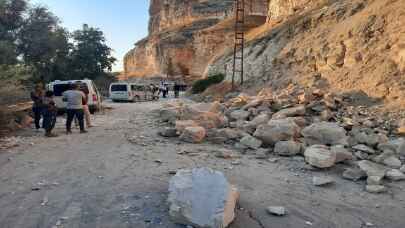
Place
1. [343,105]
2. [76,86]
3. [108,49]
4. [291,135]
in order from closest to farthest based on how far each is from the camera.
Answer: [291,135] → [76,86] → [343,105] → [108,49]

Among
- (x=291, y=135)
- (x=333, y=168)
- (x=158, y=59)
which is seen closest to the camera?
(x=333, y=168)

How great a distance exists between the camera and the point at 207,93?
90.1 ft

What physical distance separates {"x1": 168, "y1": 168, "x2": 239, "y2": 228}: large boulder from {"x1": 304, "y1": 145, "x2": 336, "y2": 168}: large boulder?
9.19 feet

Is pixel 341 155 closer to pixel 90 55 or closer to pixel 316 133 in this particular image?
pixel 316 133

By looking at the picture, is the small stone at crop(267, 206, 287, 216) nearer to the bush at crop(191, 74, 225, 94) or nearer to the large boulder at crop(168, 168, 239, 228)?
the large boulder at crop(168, 168, 239, 228)

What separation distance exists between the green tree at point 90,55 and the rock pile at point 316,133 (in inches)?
862

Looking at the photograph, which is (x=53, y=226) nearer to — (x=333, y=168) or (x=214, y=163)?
(x=214, y=163)

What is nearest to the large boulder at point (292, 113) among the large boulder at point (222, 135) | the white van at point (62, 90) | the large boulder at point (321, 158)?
the large boulder at point (222, 135)

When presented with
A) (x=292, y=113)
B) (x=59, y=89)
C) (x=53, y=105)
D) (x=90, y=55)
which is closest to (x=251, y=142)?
(x=292, y=113)

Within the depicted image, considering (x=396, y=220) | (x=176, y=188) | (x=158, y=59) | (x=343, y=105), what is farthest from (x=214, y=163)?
(x=158, y=59)

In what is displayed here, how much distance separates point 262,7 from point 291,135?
210 feet

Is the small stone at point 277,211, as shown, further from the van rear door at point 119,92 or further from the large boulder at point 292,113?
the van rear door at point 119,92

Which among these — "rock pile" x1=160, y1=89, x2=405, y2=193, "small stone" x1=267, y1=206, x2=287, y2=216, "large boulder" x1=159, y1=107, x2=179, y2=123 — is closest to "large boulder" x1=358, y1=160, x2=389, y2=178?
"rock pile" x1=160, y1=89, x2=405, y2=193

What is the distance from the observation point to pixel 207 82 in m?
31.5
